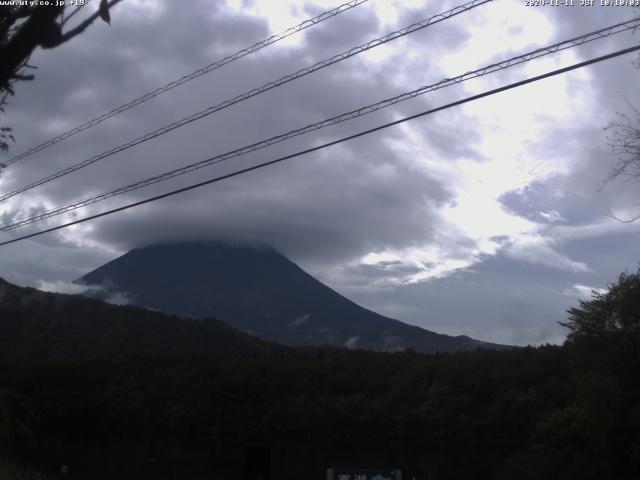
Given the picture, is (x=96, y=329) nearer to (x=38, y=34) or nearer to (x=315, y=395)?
(x=315, y=395)

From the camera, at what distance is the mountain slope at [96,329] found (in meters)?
117

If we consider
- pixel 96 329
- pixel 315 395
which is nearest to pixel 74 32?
pixel 315 395

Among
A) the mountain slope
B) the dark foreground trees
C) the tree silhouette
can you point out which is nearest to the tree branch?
the tree silhouette

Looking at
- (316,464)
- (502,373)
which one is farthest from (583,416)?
(502,373)

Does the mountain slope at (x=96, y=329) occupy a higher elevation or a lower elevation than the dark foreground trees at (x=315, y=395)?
higher

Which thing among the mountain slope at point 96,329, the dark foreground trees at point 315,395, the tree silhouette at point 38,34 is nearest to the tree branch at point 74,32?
the tree silhouette at point 38,34

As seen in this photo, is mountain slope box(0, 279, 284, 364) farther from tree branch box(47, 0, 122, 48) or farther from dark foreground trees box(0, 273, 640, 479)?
tree branch box(47, 0, 122, 48)

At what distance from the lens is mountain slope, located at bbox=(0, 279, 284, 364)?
117 metres

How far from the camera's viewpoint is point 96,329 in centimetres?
12719

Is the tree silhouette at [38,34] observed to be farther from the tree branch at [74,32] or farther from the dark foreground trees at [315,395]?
the dark foreground trees at [315,395]

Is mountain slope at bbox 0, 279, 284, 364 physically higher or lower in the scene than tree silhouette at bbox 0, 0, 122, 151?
higher

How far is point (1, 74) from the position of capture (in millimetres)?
4484

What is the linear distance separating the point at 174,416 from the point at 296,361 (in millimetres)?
20373

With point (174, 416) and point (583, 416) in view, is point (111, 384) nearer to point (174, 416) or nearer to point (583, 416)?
point (174, 416)
